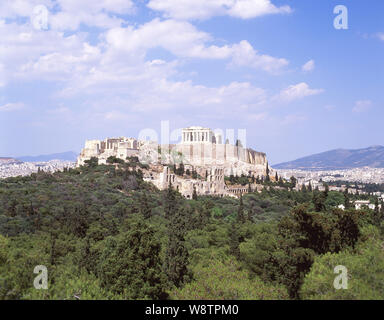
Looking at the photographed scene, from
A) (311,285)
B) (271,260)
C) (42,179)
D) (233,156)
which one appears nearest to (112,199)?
(42,179)

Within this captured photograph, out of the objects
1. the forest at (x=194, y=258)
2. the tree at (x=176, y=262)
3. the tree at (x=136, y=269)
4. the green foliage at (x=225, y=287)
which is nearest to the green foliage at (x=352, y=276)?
the forest at (x=194, y=258)

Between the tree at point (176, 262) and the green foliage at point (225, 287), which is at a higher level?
the tree at point (176, 262)

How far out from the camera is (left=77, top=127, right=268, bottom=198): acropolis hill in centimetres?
5156

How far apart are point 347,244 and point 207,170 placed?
46.4 meters

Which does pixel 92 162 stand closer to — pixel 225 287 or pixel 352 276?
pixel 225 287

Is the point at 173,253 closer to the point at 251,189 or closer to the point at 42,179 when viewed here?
the point at 42,179

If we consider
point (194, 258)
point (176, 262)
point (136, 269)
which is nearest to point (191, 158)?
point (194, 258)

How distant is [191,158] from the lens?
69.0 metres

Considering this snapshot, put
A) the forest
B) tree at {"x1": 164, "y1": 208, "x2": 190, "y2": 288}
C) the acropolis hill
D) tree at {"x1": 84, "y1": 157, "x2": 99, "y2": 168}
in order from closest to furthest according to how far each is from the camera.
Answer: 1. the forest
2. tree at {"x1": 164, "y1": 208, "x2": 190, "y2": 288}
3. the acropolis hill
4. tree at {"x1": 84, "y1": 157, "x2": 99, "y2": 168}

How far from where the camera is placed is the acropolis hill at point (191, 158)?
51.6 meters

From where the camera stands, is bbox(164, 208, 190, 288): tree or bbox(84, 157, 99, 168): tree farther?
bbox(84, 157, 99, 168): tree

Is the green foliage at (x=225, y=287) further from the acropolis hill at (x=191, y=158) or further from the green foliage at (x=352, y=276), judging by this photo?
the acropolis hill at (x=191, y=158)

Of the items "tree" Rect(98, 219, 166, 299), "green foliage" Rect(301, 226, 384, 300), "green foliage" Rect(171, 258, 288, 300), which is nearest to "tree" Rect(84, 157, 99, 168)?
"green foliage" Rect(171, 258, 288, 300)

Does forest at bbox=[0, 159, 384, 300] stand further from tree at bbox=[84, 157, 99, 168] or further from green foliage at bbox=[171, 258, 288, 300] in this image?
tree at bbox=[84, 157, 99, 168]
